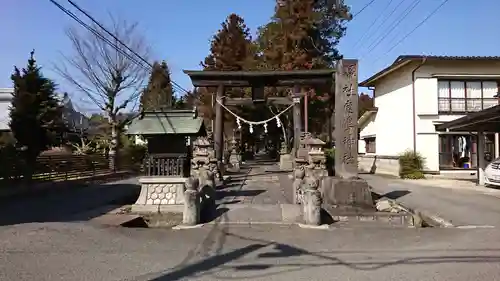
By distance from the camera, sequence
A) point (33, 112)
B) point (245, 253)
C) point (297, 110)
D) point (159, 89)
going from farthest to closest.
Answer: point (159, 89)
point (297, 110)
point (33, 112)
point (245, 253)

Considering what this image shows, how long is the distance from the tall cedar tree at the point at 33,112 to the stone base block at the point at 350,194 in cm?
1428

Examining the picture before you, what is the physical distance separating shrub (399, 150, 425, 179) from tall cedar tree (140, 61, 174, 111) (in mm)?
21685

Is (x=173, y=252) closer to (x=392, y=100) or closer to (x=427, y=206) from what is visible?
(x=427, y=206)

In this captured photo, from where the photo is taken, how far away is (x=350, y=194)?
41.5 ft

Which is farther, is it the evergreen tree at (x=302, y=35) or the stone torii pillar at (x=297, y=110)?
the evergreen tree at (x=302, y=35)

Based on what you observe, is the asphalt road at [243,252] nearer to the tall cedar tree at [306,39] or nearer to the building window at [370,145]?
the building window at [370,145]

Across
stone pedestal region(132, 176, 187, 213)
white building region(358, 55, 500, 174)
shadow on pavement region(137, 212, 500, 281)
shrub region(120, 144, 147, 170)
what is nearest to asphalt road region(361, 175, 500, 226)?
shadow on pavement region(137, 212, 500, 281)

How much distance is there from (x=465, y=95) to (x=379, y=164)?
7.15 meters

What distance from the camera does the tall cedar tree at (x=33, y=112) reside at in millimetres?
20406

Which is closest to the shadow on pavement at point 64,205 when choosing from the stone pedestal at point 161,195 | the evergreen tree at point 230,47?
the stone pedestal at point 161,195

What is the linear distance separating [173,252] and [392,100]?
25710mm

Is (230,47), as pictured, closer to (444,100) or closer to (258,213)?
(444,100)

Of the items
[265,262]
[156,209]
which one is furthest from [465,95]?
[265,262]

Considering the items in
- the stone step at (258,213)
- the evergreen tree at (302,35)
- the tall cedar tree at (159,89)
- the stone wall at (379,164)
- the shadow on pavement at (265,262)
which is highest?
the evergreen tree at (302,35)
